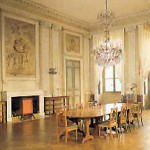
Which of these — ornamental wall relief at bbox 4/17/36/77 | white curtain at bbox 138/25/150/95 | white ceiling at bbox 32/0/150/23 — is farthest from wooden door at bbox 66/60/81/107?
white curtain at bbox 138/25/150/95

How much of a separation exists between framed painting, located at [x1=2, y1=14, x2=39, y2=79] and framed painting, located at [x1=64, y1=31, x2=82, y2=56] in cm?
203

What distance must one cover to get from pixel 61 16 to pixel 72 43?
5.16 ft

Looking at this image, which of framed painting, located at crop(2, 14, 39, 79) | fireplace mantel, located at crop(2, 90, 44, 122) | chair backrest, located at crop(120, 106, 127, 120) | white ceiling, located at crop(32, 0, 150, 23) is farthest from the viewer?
white ceiling, located at crop(32, 0, 150, 23)

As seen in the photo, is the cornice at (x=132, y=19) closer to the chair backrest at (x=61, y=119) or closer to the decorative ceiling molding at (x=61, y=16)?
the decorative ceiling molding at (x=61, y=16)

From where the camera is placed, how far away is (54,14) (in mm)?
10484

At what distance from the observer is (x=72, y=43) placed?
38.4 ft

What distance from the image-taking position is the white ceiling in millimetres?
9245

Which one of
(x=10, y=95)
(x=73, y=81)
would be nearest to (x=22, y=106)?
(x=10, y=95)

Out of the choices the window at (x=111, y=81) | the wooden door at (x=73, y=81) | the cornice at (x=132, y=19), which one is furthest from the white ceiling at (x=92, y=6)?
the window at (x=111, y=81)

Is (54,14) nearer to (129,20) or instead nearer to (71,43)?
(71,43)

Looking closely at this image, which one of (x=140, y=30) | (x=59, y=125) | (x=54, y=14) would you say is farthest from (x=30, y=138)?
(x=140, y=30)

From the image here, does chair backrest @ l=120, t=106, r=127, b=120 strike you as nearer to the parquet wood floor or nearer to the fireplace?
the parquet wood floor

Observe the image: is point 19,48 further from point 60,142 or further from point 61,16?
point 60,142

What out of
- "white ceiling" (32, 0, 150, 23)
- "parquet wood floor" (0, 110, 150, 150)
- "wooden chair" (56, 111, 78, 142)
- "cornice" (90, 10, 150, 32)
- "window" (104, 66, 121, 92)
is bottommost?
"parquet wood floor" (0, 110, 150, 150)
